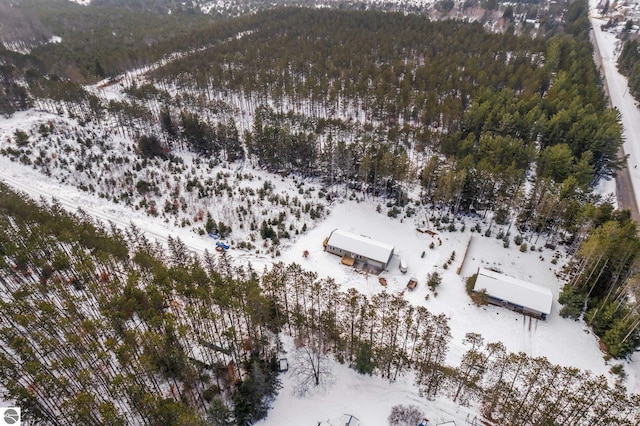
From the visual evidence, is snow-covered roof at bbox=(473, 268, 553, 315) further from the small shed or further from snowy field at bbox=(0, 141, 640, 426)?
the small shed

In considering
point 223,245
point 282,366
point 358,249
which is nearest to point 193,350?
point 282,366

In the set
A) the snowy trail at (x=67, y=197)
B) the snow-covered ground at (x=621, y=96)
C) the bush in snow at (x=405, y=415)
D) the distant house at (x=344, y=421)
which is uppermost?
the snow-covered ground at (x=621, y=96)

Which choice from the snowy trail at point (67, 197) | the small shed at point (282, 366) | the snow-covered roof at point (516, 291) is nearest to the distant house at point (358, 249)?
the snow-covered roof at point (516, 291)

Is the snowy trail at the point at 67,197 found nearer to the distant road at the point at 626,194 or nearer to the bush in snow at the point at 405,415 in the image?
the bush in snow at the point at 405,415

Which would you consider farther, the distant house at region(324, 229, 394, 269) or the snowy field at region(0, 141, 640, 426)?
the distant house at region(324, 229, 394, 269)

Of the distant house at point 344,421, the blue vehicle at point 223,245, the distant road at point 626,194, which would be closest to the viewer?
the distant house at point 344,421

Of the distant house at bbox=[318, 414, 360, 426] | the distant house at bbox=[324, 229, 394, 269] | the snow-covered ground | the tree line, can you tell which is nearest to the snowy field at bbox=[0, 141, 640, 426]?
the distant house at bbox=[318, 414, 360, 426]
